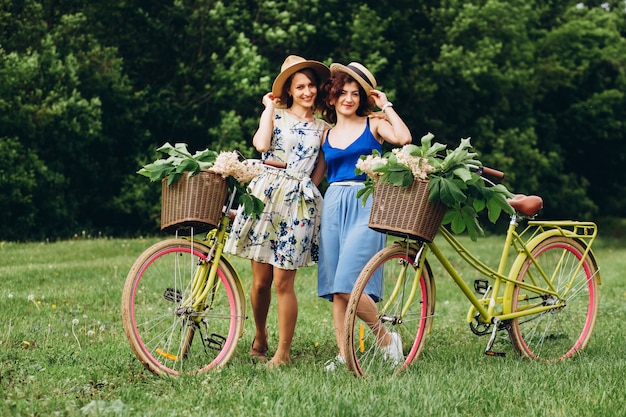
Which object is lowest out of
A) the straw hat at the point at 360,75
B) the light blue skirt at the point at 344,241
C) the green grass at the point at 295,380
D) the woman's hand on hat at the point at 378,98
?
the green grass at the point at 295,380

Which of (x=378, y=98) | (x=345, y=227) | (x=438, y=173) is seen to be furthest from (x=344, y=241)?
Answer: (x=378, y=98)

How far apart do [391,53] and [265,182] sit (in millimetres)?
21385

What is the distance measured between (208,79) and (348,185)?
18.8 metres

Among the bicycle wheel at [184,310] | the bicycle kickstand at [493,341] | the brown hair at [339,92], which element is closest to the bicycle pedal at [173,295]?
the bicycle wheel at [184,310]

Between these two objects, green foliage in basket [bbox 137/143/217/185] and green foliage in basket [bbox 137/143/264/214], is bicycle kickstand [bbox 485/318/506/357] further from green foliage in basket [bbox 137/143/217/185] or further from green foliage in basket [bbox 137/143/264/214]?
green foliage in basket [bbox 137/143/217/185]

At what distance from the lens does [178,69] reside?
23391mm

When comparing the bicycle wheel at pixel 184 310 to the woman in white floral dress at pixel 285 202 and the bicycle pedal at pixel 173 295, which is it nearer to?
the bicycle pedal at pixel 173 295

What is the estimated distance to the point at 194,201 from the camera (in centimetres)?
503

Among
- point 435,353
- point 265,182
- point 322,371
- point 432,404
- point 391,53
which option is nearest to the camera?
point 432,404

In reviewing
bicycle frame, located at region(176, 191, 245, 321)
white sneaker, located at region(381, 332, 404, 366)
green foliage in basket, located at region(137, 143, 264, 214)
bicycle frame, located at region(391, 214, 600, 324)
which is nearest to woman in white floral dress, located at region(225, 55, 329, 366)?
bicycle frame, located at region(176, 191, 245, 321)

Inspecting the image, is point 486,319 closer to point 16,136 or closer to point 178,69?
point 16,136

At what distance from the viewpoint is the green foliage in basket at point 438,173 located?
4926 mm

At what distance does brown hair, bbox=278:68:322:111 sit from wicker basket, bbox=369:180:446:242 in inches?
45.4

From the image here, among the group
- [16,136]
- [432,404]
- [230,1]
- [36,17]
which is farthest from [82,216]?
[432,404]
